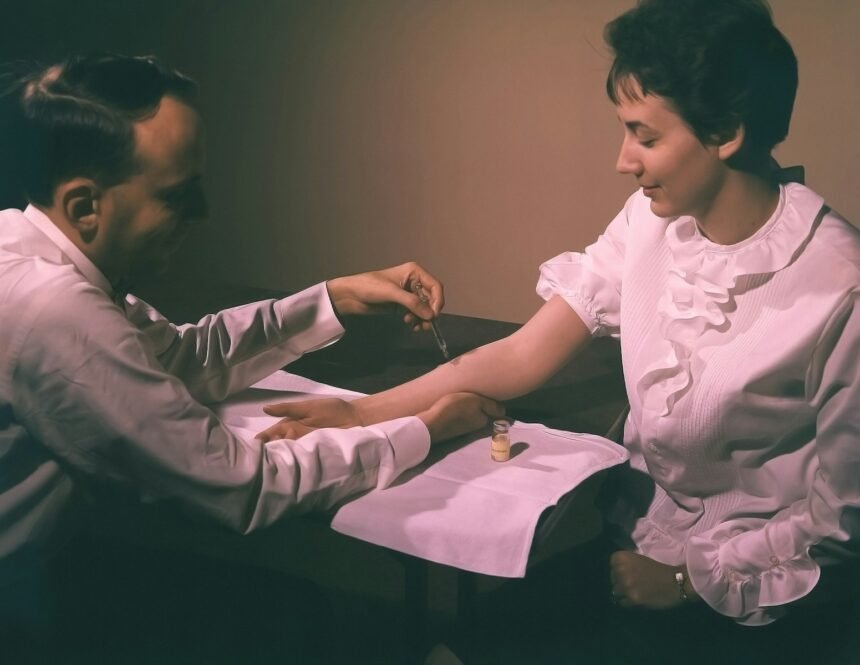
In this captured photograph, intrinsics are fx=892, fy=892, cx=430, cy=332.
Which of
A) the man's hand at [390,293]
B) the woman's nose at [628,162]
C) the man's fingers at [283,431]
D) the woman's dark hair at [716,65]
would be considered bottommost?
the man's fingers at [283,431]

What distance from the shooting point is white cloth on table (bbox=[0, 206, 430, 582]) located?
1.05m

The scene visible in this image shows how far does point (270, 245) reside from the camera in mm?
2125

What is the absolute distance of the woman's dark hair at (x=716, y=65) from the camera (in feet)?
3.66

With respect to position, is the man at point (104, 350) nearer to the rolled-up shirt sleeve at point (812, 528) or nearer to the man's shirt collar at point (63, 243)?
the man's shirt collar at point (63, 243)

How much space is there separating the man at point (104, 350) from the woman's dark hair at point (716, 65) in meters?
0.59

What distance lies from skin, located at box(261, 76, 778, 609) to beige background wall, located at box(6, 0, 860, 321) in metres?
0.42

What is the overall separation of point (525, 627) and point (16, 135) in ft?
3.08

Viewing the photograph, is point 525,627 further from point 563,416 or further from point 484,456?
point 563,416

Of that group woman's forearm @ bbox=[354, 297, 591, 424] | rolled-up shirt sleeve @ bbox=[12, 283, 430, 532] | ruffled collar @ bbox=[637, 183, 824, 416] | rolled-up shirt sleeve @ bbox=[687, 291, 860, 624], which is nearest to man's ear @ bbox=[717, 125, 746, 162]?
ruffled collar @ bbox=[637, 183, 824, 416]

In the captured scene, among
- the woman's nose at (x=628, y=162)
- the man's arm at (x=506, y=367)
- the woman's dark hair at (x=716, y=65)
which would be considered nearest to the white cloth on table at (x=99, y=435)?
the man's arm at (x=506, y=367)

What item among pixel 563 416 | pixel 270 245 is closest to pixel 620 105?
pixel 563 416

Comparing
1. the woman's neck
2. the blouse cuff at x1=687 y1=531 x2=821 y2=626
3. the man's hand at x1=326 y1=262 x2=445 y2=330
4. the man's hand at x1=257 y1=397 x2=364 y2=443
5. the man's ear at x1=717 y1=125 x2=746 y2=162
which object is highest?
the man's ear at x1=717 y1=125 x2=746 y2=162

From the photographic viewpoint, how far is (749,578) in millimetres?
1196

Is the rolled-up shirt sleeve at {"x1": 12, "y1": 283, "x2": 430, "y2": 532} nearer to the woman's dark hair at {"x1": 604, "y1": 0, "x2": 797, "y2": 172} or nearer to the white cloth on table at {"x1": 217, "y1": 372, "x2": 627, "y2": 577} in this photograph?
the white cloth on table at {"x1": 217, "y1": 372, "x2": 627, "y2": 577}
